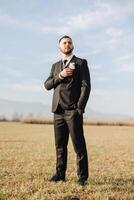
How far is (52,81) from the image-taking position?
9.28 metres

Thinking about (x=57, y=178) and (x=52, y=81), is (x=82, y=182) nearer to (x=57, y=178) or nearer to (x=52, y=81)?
(x=57, y=178)

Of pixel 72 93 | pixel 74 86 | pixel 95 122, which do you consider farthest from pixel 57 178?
pixel 95 122

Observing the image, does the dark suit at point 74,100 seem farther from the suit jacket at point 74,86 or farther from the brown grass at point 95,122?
the brown grass at point 95,122

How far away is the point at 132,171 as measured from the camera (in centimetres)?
1256

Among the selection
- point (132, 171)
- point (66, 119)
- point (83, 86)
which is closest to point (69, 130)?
point (66, 119)

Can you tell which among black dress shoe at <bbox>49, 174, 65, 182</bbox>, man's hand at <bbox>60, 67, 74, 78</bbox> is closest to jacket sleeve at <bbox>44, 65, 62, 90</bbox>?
man's hand at <bbox>60, 67, 74, 78</bbox>

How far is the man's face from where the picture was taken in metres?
9.04

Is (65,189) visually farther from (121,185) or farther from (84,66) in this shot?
(84,66)

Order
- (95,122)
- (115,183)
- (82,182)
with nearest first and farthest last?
(82,182), (115,183), (95,122)

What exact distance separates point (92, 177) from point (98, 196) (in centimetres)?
277

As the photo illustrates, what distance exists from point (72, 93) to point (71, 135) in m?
0.75

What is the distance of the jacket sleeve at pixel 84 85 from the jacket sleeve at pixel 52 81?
0.41 m

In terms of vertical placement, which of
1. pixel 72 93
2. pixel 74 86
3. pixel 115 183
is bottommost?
pixel 115 183

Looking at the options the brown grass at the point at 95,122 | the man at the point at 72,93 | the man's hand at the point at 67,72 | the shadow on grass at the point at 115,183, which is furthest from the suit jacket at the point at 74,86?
the brown grass at the point at 95,122
